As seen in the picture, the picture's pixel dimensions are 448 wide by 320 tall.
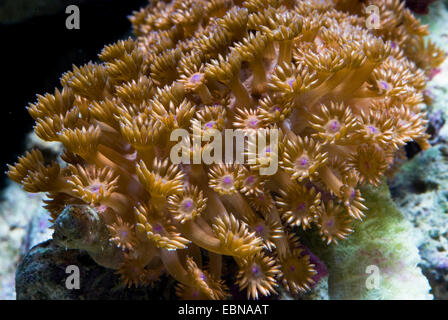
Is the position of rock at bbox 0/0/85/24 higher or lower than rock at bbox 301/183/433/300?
higher

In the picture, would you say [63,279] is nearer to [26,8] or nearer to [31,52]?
[31,52]

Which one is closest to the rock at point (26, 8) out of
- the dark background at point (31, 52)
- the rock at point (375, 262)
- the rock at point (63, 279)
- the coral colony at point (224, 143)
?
the dark background at point (31, 52)

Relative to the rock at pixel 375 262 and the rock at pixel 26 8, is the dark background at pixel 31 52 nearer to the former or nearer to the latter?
the rock at pixel 26 8

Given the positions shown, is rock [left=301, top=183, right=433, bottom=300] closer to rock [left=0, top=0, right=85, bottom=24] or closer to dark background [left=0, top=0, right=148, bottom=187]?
dark background [left=0, top=0, right=148, bottom=187]

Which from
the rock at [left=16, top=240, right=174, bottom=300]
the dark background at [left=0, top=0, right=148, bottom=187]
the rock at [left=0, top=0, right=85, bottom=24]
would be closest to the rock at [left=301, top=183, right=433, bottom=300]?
the rock at [left=16, top=240, right=174, bottom=300]

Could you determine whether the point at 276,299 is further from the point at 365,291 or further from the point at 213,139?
the point at 213,139

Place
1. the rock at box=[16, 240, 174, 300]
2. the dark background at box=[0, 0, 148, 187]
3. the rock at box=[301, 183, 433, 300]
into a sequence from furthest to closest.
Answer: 1. the dark background at box=[0, 0, 148, 187]
2. the rock at box=[301, 183, 433, 300]
3. the rock at box=[16, 240, 174, 300]

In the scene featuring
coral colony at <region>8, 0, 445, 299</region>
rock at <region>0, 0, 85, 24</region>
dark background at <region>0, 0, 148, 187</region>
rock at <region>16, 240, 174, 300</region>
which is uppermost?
rock at <region>0, 0, 85, 24</region>

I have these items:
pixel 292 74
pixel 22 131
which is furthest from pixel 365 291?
pixel 22 131
